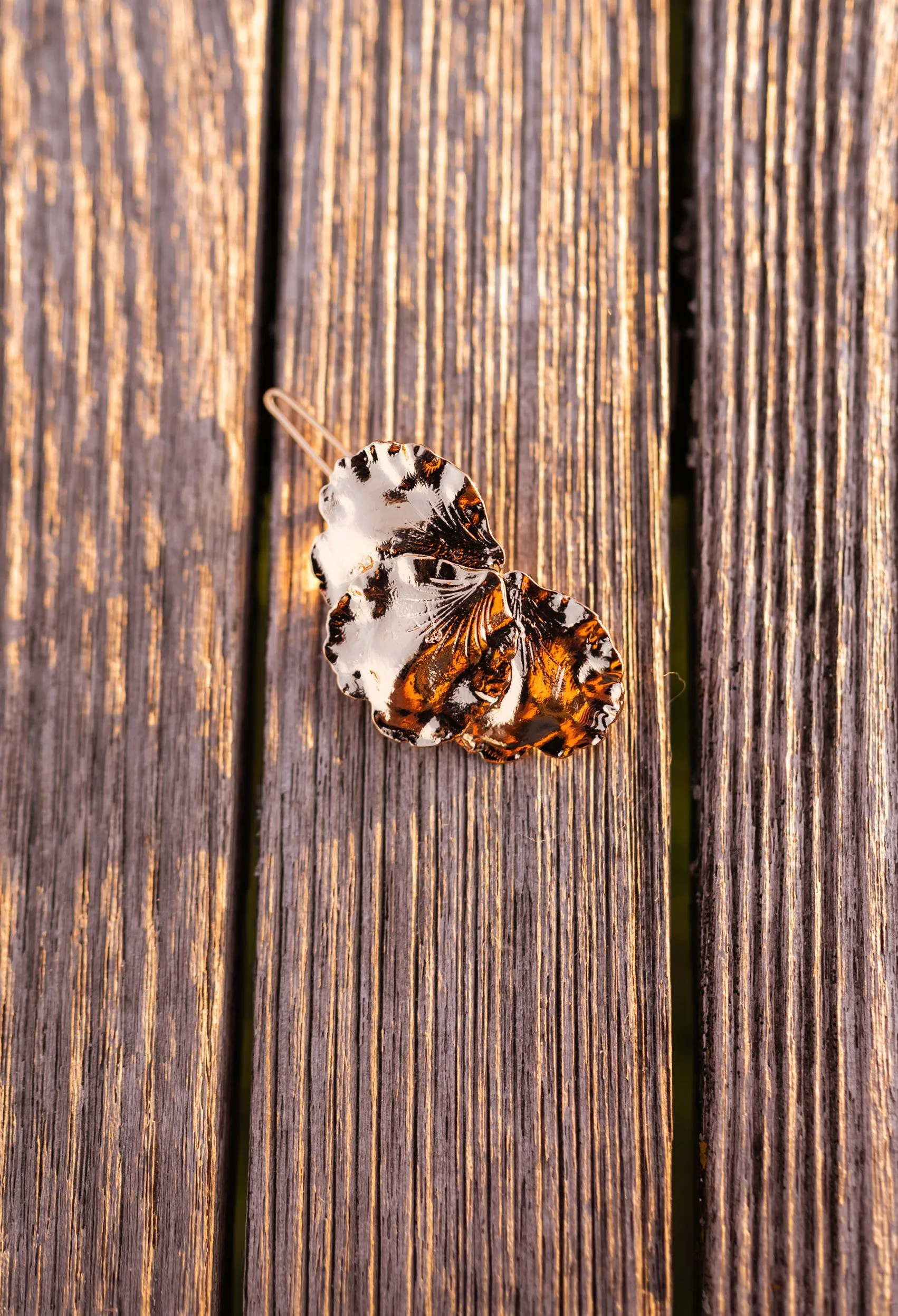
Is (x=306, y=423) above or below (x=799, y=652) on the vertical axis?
above

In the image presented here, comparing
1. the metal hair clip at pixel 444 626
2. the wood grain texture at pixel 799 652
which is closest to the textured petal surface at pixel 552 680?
the metal hair clip at pixel 444 626

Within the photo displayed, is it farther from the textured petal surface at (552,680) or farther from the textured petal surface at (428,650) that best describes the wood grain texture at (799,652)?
the textured petal surface at (428,650)

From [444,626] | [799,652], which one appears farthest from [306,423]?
[799,652]

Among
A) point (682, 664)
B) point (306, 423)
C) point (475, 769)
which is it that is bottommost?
point (475, 769)

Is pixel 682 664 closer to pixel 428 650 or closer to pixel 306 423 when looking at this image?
pixel 428 650

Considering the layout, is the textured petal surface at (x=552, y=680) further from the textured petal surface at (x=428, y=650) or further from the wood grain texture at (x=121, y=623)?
the wood grain texture at (x=121, y=623)

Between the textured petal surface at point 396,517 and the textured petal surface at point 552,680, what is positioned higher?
the textured petal surface at point 396,517
